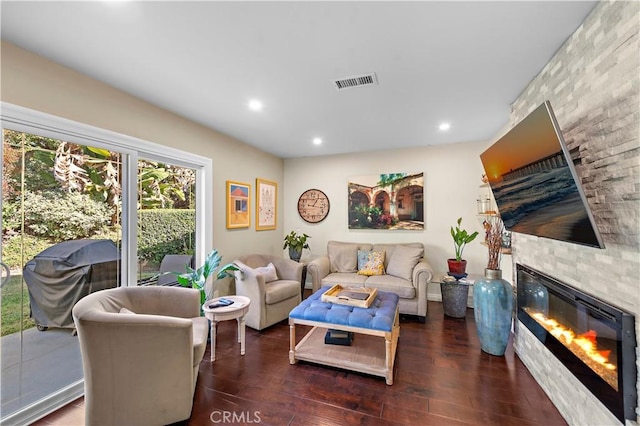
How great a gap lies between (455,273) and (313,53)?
3363 mm

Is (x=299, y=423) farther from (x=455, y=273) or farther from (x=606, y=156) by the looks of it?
(x=455, y=273)

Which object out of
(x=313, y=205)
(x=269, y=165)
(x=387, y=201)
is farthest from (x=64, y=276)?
(x=387, y=201)

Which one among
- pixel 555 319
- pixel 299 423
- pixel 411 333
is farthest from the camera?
pixel 411 333

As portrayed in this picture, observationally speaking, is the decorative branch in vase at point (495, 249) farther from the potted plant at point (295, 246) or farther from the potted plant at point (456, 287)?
the potted plant at point (295, 246)

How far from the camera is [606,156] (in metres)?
1.36

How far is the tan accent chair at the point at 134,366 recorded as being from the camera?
5.13ft

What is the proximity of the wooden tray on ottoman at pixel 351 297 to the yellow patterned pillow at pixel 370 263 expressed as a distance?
1.03m

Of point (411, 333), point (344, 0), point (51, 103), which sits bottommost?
point (411, 333)

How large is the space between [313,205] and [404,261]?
202cm

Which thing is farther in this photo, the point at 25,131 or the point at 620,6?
the point at 25,131

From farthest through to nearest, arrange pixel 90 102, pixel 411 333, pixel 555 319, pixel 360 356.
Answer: pixel 411 333 < pixel 360 356 < pixel 90 102 < pixel 555 319

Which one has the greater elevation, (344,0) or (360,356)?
(344,0)

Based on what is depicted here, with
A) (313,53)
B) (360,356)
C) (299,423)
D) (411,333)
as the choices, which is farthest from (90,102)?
(411,333)
